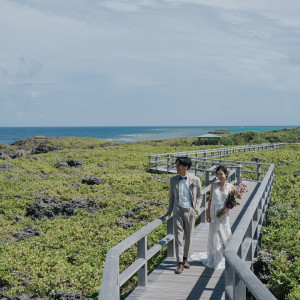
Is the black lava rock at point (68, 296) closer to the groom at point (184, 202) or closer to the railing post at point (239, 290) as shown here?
the groom at point (184, 202)

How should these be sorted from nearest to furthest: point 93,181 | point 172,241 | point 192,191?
point 192,191
point 172,241
point 93,181

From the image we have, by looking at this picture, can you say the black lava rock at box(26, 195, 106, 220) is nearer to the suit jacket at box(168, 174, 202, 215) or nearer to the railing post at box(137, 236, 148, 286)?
the suit jacket at box(168, 174, 202, 215)

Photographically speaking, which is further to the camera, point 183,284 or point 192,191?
point 192,191

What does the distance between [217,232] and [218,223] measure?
0.19 m

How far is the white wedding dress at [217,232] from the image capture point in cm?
744

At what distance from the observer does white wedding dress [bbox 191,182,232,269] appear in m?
7.44

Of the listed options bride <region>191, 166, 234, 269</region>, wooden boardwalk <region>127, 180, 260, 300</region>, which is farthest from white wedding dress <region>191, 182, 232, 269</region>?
wooden boardwalk <region>127, 180, 260, 300</region>

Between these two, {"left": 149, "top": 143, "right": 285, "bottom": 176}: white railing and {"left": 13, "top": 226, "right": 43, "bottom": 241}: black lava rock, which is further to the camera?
{"left": 149, "top": 143, "right": 285, "bottom": 176}: white railing

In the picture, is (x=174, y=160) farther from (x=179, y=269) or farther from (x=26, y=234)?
(x=179, y=269)

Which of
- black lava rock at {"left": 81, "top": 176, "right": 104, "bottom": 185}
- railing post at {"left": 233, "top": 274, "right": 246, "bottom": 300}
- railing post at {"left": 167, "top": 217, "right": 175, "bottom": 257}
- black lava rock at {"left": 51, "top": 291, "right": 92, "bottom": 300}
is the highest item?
railing post at {"left": 233, "top": 274, "right": 246, "bottom": 300}

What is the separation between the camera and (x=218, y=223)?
763cm

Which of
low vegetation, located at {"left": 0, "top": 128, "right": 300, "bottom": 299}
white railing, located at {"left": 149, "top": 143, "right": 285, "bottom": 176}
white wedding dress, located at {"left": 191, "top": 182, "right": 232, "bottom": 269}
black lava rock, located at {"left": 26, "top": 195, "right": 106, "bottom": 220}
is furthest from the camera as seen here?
white railing, located at {"left": 149, "top": 143, "right": 285, "bottom": 176}

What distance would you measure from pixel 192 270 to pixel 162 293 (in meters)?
1.25

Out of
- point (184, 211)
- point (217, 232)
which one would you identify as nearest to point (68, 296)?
point (184, 211)
